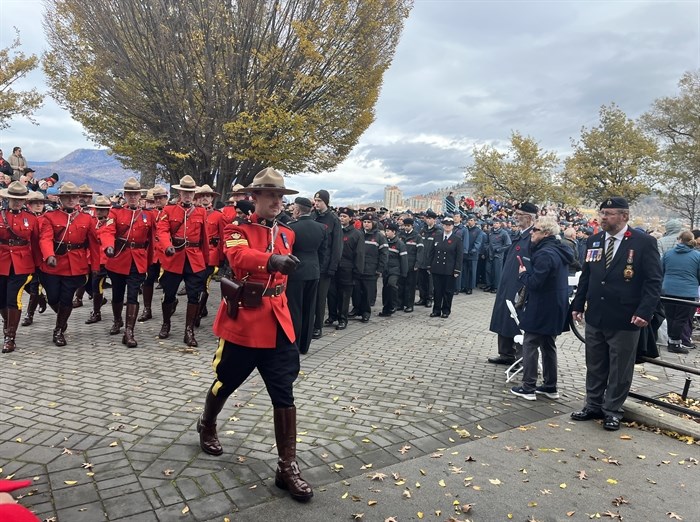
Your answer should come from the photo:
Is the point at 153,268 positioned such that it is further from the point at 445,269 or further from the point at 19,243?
the point at 445,269

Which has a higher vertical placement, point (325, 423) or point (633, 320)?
point (633, 320)

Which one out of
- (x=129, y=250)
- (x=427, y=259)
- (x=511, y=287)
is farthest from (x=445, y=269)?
(x=129, y=250)

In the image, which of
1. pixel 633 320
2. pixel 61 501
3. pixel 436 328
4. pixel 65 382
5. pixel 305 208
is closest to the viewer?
pixel 61 501

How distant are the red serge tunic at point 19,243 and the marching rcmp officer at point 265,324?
4801 mm

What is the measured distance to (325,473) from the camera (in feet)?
13.0

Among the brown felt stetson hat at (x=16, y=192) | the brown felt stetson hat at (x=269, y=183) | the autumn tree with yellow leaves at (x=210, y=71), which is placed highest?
the autumn tree with yellow leaves at (x=210, y=71)

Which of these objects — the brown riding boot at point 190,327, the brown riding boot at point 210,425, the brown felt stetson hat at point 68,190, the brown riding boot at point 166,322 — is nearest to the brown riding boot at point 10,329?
the brown felt stetson hat at point 68,190

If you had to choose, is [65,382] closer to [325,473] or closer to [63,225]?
[63,225]

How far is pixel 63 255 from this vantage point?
24.4ft

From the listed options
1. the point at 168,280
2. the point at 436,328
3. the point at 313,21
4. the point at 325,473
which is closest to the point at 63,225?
the point at 168,280

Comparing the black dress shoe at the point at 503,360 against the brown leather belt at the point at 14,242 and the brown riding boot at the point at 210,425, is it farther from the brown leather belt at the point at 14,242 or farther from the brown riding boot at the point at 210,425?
the brown leather belt at the point at 14,242

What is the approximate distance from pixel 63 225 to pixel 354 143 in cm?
1270

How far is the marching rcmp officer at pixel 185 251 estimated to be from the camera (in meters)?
7.75

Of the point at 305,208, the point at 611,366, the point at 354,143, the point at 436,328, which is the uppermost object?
the point at 354,143
